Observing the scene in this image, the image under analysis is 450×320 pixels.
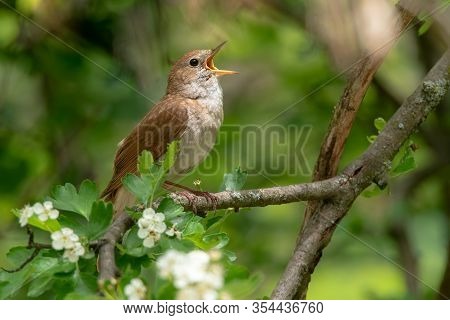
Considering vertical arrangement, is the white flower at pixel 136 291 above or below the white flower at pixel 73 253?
below

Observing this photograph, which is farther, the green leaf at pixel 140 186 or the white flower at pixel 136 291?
the green leaf at pixel 140 186

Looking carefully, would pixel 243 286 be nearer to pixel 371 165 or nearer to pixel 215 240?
pixel 215 240

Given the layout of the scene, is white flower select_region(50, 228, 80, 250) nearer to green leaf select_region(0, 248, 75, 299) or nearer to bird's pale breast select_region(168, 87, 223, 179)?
green leaf select_region(0, 248, 75, 299)

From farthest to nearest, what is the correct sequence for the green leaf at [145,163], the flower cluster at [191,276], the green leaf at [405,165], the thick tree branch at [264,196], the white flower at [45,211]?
the green leaf at [405,165], the thick tree branch at [264,196], the green leaf at [145,163], the white flower at [45,211], the flower cluster at [191,276]

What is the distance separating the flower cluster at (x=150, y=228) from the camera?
281 centimetres

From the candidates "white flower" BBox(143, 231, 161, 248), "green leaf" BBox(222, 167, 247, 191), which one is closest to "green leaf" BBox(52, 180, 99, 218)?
"white flower" BBox(143, 231, 161, 248)

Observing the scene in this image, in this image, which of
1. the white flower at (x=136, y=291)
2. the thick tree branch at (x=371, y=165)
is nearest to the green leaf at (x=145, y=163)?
the white flower at (x=136, y=291)

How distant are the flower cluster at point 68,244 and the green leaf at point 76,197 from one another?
17 centimetres

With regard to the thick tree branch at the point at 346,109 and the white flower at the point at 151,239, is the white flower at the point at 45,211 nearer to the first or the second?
the white flower at the point at 151,239

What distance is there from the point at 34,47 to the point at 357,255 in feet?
10.2

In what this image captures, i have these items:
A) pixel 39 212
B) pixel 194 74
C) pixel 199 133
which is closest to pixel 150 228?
pixel 39 212

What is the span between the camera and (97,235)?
2838 millimetres

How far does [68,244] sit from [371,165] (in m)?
1.72
